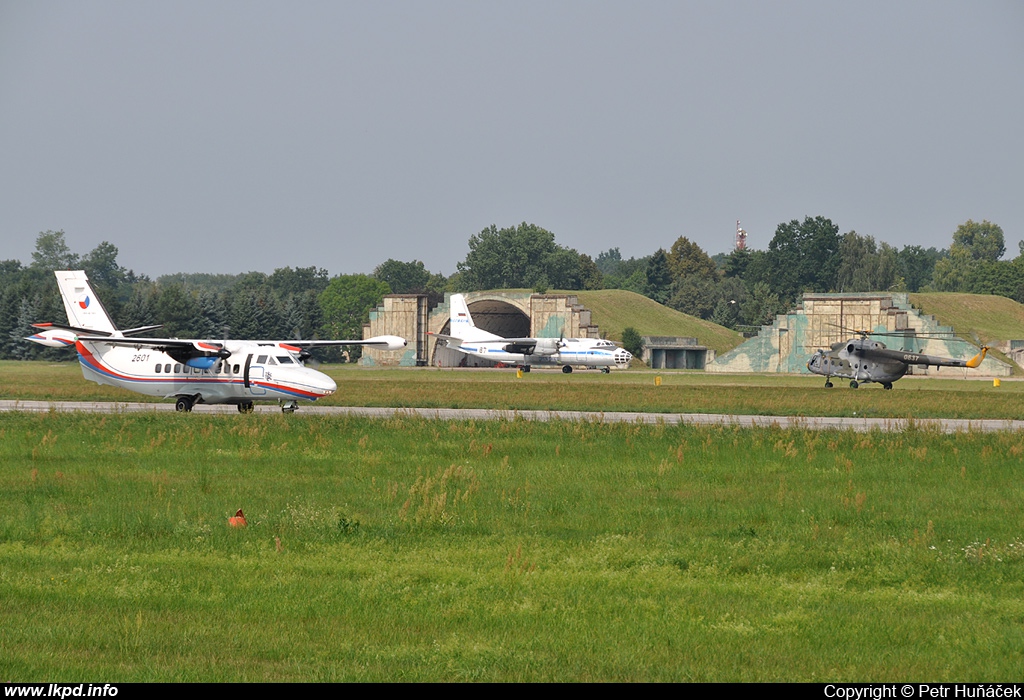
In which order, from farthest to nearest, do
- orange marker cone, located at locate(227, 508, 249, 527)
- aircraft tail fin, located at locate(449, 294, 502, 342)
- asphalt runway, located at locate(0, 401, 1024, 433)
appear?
aircraft tail fin, located at locate(449, 294, 502, 342) < asphalt runway, located at locate(0, 401, 1024, 433) < orange marker cone, located at locate(227, 508, 249, 527)

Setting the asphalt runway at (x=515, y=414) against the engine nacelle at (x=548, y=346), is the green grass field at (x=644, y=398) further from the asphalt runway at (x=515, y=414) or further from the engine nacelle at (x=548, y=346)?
the engine nacelle at (x=548, y=346)

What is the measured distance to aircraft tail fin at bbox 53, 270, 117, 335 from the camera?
4266cm

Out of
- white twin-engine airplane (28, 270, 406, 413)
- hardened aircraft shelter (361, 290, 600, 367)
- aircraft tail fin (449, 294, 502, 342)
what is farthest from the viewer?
hardened aircraft shelter (361, 290, 600, 367)

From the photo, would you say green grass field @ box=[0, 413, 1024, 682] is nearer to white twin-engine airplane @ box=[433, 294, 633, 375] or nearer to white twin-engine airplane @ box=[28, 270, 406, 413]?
white twin-engine airplane @ box=[28, 270, 406, 413]

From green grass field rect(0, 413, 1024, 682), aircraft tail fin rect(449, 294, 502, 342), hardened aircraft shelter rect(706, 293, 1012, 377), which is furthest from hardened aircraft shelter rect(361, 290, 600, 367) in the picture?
green grass field rect(0, 413, 1024, 682)

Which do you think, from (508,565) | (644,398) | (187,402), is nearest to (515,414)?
(187,402)

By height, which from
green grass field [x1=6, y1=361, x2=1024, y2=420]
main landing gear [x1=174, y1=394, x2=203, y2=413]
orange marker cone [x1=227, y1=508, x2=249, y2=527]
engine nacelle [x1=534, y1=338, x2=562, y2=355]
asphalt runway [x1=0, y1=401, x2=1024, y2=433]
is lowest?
green grass field [x1=6, y1=361, x2=1024, y2=420]

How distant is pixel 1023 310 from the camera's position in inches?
5103

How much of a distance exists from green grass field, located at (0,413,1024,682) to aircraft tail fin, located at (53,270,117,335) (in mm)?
17516

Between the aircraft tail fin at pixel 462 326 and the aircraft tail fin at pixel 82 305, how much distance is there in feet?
187

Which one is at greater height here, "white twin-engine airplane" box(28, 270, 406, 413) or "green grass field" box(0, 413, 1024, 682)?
"white twin-engine airplane" box(28, 270, 406, 413)

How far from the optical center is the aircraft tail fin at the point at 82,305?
42656mm
